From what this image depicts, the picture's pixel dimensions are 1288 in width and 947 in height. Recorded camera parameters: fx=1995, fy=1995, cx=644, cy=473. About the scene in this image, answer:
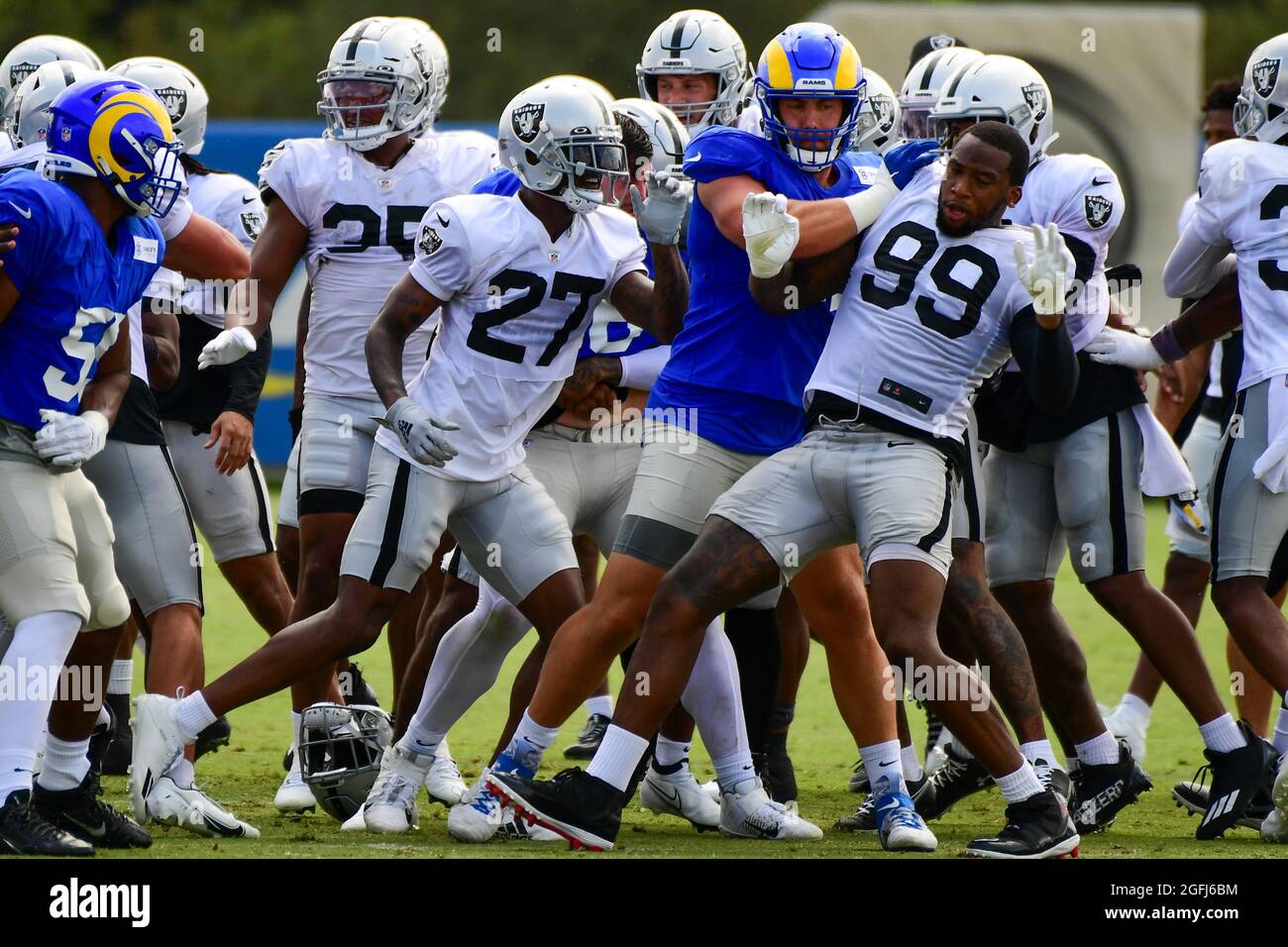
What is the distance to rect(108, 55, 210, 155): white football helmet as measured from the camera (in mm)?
6121

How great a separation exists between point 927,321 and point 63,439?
201 cm

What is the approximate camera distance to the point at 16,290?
4395mm

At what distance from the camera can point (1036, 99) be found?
18.2ft

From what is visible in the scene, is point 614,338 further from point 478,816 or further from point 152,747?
point 152,747

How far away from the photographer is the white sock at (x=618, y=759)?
4.64 metres

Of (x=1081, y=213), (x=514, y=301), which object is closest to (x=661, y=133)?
(x=514, y=301)

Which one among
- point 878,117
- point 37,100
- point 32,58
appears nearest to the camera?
point 37,100

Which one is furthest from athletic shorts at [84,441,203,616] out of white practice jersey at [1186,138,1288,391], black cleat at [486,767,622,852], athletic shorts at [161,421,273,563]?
white practice jersey at [1186,138,1288,391]

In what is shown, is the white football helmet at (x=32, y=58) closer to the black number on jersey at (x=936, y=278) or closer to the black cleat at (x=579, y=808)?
the black number on jersey at (x=936, y=278)

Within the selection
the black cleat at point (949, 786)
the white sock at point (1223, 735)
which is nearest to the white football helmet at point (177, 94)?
the black cleat at point (949, 786)

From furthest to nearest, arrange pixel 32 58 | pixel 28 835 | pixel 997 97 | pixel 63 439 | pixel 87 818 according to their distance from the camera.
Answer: pixel 32 58 → pixel 997 97 → pixel 87 818 → pixel 63 439 → pixel 28 835

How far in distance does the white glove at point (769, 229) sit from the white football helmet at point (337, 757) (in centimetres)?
163

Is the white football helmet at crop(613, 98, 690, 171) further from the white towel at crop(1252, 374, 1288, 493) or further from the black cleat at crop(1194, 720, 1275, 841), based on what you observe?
the black cleat at crop(1194, 720, 1275, 841)
